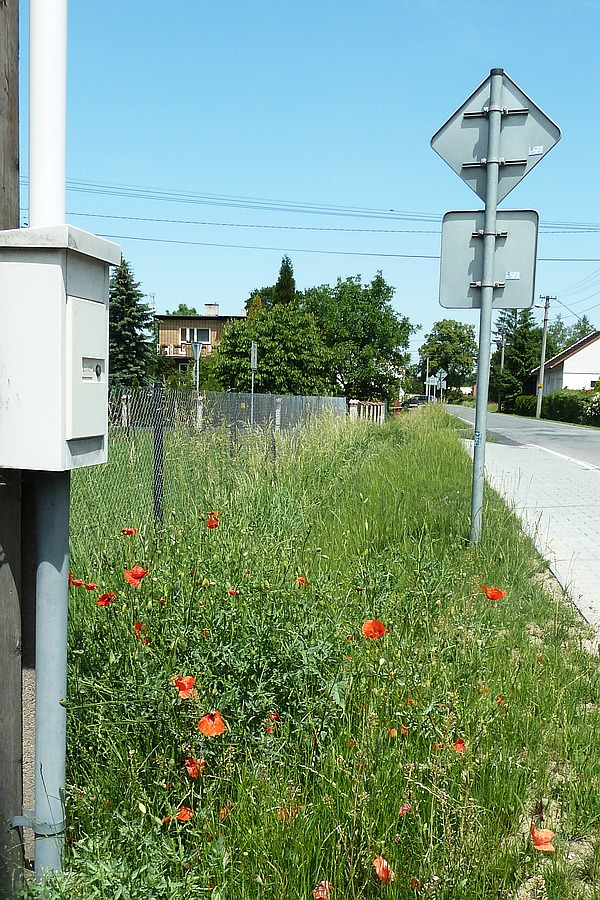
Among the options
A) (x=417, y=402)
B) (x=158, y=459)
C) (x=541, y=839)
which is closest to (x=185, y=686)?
(x=541, y=839)

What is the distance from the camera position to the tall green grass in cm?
212

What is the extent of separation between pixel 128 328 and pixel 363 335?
40.6 feet

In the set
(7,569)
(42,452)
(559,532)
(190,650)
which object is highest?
(42,452)

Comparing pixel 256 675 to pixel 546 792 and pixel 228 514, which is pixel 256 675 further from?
pixel 228 514

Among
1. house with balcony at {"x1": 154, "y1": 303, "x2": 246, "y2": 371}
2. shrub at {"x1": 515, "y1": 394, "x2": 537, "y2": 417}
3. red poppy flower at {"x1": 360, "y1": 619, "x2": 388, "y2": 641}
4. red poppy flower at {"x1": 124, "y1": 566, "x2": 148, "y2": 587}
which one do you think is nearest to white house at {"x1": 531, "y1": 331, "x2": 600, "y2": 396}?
shrub at {"x1": 515, "y1": 394, "x2": 537, "y2": 417}

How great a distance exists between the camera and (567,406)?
4897 cm

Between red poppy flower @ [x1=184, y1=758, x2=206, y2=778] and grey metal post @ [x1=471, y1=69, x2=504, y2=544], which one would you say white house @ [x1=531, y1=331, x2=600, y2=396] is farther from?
red poppy flower @ [x1=184, y1=758, x2=206, y2=778]

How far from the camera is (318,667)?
2703mm

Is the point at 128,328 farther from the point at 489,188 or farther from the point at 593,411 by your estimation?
the point at 489,188

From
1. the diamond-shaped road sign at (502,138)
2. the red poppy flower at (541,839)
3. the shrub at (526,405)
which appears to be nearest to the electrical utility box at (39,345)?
the red poppy flower at (541,839)

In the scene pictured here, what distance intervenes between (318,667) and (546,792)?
2.94ft

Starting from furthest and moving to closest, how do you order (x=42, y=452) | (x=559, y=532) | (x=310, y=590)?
(x=559, y=532)
(x=310, y=590)
(x=42, y=452)

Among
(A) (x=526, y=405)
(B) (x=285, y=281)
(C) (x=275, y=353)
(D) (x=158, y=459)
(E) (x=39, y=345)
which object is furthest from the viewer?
(B) (x=285, y=281)

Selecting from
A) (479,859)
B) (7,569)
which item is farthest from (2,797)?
(479,859)
